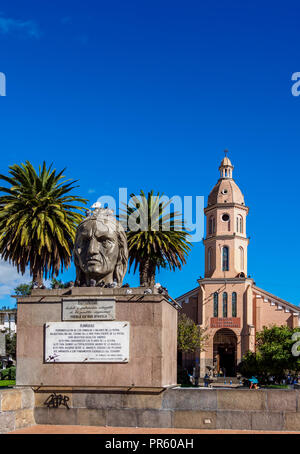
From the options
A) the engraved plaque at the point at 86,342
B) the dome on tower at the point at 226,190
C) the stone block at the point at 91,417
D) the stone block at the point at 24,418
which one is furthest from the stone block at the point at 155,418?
the dome on tower at the point at 226,190

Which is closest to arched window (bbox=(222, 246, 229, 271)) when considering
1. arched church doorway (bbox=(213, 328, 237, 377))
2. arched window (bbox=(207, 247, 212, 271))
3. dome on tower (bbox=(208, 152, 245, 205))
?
arched window (bbox=(207, 247, 212, 271))

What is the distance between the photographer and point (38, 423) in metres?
14.1

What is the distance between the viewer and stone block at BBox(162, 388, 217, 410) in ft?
44.6

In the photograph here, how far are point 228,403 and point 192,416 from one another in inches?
32.0

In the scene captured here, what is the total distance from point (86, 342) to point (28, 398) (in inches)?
68.4

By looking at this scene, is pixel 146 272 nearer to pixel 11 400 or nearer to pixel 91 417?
pixel 91 417

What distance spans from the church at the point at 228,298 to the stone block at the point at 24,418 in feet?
216

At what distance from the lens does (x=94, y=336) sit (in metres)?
14.0

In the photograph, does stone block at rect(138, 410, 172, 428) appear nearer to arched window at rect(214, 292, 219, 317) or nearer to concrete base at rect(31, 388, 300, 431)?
concrete base at rect(31, 388, 300, 431)

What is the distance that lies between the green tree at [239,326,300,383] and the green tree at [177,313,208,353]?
37.1 feet

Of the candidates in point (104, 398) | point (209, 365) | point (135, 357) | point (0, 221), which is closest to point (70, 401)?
point (104, 398)

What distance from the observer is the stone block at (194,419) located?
44.2ft

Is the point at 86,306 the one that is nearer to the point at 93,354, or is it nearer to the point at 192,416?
the point at 93,354
